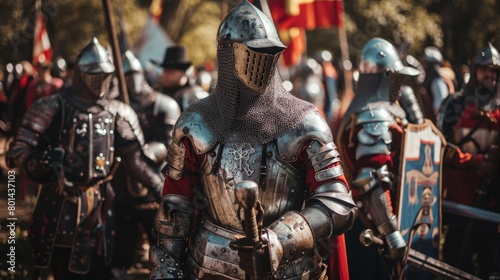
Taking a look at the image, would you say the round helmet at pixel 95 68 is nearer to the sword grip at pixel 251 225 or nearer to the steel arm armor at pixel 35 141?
the steel arm armor at pixel 35 141

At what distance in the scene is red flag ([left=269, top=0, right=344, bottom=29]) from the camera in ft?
48.0

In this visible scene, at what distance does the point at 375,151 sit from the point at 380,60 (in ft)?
3.45

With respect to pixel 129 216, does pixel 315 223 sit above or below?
above

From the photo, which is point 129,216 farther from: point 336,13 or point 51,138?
point 336,13

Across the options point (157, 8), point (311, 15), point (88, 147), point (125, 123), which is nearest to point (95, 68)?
point (125, 123)

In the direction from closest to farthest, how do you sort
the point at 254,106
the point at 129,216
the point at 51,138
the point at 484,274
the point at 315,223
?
the point at 315,223 < the point at 254,106 < the point at 51,138 < the point at 484,274 < the point at 129,216

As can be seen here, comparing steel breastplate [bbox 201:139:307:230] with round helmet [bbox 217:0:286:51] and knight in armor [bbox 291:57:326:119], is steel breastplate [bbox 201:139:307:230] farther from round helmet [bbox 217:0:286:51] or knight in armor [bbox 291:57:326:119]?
knight in armor [bbox 291:57:326:119]

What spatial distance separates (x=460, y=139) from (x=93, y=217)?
3.15 metres

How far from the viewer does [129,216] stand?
7930 millimetres

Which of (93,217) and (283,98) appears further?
(93,217)

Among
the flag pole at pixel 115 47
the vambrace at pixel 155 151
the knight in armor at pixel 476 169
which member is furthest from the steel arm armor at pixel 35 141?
the knight in armor at pixel 476 169

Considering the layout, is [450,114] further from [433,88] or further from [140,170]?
[433,88]

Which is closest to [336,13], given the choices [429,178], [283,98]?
[429,178]

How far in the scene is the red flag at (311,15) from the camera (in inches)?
575
